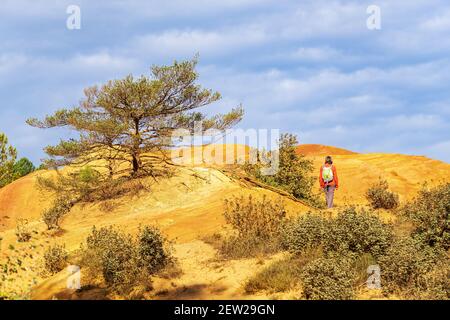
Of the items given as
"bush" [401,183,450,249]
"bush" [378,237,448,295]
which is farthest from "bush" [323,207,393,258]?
"bush" [401,183,450,249]

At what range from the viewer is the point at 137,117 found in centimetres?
2436

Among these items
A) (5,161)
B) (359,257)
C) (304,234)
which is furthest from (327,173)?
(5,161)

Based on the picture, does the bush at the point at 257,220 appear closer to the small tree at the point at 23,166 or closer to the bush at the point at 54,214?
the bush at the point at 54,214

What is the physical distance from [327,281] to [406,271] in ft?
5.06

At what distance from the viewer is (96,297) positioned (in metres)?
10.5

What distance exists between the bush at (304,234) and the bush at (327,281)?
5.57 feet

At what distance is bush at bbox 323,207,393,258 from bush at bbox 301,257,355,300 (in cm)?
133

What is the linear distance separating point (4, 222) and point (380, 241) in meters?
25.4

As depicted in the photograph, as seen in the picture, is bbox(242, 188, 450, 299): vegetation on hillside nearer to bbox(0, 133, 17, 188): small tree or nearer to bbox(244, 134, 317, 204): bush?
bbox(244, 134, 317, 204): bush

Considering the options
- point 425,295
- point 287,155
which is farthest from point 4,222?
point 425,295

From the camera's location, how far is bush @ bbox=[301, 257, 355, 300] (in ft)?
30.1

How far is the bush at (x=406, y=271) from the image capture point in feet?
31.5

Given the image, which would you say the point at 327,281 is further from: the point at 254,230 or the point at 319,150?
the point at 319,150
